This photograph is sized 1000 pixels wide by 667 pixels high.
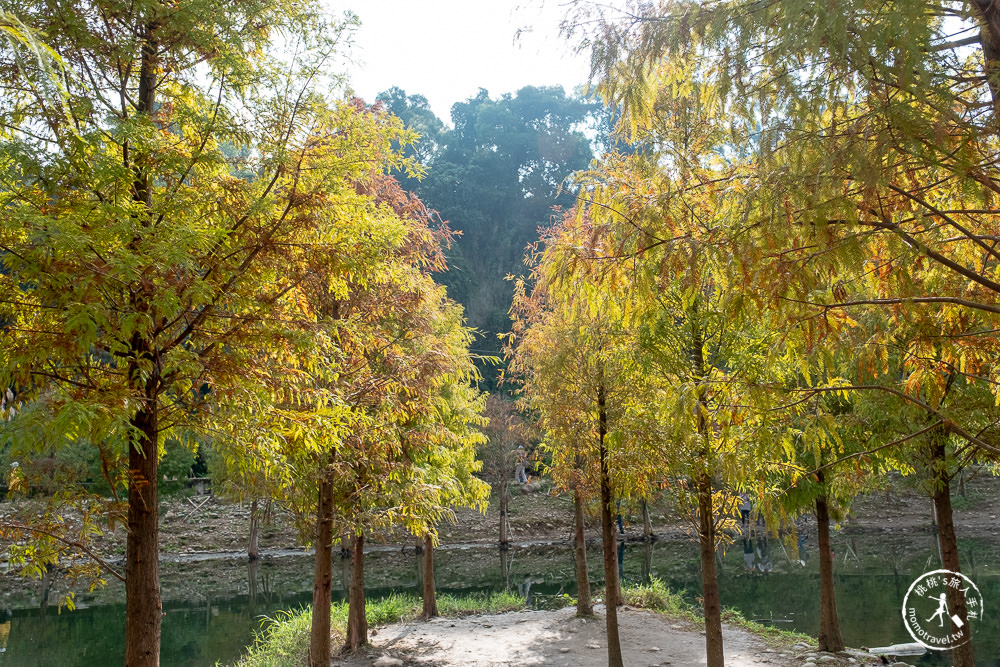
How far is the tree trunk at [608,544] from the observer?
9.17 metres

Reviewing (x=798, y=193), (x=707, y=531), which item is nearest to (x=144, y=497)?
(x=798, y=193)

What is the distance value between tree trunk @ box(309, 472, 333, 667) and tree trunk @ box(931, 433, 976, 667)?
283 inches

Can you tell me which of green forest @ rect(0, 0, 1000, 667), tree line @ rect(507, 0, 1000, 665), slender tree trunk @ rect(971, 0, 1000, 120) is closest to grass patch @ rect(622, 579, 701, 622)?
green forest @ rect(0, 0, 1000, 667)

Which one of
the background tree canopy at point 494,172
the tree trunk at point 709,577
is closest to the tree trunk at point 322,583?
the tree trunk at point 709,577

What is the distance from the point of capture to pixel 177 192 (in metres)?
4.75

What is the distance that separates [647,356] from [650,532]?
26113mm

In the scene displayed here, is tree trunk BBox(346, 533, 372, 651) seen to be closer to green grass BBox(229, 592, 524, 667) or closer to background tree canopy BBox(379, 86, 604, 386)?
green grass BBox(229, 592, 524, 667)

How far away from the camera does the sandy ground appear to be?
10023 millimetres

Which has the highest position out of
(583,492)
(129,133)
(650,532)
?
(129,133)

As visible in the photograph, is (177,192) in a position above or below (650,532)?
above

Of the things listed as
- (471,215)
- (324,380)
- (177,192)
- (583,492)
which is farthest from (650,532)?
(471,215)

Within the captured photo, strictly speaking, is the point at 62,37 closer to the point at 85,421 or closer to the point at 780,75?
the point at 85,421

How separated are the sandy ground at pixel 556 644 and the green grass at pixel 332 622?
29.8 inches

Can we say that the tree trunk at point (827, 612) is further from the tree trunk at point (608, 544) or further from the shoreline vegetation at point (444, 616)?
the tree trunk at point (608, 544)
